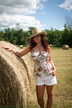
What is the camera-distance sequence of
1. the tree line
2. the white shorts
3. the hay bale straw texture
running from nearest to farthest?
the hay bale straw texture
the white shorts
the tree line

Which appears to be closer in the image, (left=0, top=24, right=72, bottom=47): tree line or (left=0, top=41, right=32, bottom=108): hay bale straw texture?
(left=0, top=41, right=32, bottom=108): hay bale straw texture

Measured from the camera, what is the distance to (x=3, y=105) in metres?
2.83

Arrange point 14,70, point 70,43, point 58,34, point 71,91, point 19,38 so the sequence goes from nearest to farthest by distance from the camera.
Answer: point 14,70 < point 71,91 < point 70,43 < point 58,34 < point 19,38

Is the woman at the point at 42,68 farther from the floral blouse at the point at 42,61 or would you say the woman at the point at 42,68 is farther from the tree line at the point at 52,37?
the tree line at the point at 52,37

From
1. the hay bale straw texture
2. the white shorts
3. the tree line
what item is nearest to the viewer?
the hay bale straw texture

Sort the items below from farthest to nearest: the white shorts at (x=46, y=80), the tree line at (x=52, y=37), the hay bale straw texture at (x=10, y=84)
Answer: the tree line at (x=52, y=37)
the white shorts at (x=46, y=80)
the hay bale straw texture at (x=10, y=84)

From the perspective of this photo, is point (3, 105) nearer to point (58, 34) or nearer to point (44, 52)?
point (44, 52)

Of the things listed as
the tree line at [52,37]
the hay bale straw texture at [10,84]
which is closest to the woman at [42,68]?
the hay bale straw texture at [10,84]

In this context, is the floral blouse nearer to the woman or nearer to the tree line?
the woman

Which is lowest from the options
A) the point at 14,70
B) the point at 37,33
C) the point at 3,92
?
the point at 3,92

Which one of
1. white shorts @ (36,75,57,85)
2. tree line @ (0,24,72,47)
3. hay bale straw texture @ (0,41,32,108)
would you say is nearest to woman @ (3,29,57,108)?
white shorts @ (36,75,57,85)

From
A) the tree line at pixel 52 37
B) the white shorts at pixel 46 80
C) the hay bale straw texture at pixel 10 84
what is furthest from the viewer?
the tree line at pixel 52 37

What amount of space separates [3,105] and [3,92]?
1.17 ft

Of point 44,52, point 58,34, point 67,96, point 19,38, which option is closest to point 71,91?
point 67,96
